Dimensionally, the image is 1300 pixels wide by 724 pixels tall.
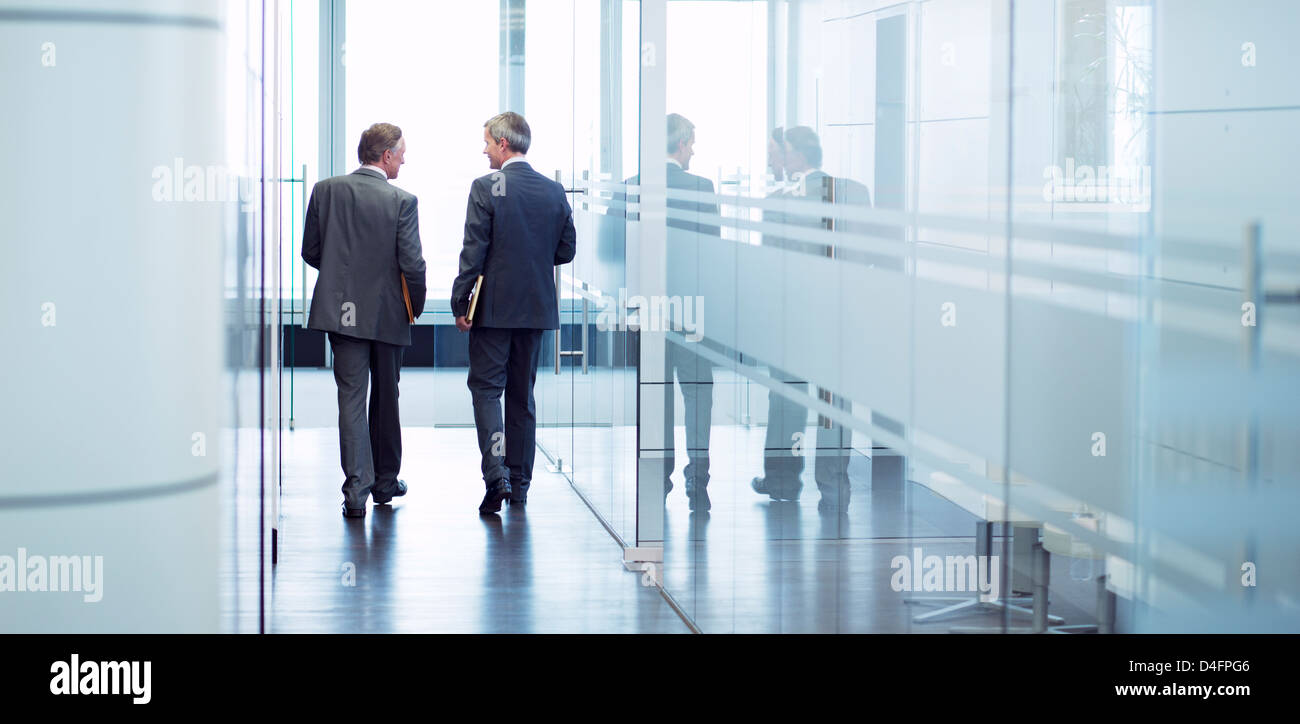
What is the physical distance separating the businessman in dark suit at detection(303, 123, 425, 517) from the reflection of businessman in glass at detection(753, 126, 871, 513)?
2.50 meters

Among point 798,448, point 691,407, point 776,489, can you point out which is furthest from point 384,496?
point 798,448

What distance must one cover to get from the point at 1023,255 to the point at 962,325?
23 centimetres

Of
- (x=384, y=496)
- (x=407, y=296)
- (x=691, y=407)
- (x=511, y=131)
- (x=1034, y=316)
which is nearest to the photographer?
(x=1034, y=316)

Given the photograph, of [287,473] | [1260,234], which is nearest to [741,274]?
[1260,234]

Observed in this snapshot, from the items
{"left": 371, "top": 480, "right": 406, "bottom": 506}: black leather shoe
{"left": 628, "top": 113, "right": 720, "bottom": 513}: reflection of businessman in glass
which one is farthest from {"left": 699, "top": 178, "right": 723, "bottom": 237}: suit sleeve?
{"left": 371, "top": 480, "right": 406, "bottom": 506}: black leather shoe

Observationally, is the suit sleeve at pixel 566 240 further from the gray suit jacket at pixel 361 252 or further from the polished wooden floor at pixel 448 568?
the polished wooden floor at pixel 448 568

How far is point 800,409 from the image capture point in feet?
12.2

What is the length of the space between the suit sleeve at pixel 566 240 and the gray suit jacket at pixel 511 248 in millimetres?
55

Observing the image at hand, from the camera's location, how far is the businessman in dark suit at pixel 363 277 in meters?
5.95

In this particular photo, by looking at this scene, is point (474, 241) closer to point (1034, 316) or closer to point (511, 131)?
point (511, 131)

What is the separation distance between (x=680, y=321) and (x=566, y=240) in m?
1.78

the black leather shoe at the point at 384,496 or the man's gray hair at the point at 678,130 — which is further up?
the man's gray hair at the point at 678,130

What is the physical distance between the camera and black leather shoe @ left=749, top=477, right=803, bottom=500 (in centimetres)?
374

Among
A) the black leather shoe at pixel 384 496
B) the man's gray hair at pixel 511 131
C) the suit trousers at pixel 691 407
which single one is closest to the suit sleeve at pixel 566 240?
the man's gray hair at pixel 511 131
